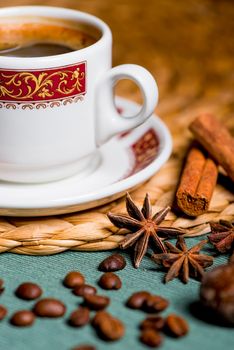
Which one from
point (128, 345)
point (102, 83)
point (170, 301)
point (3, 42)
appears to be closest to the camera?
point (128, 345)

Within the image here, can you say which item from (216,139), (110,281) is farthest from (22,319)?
(216,139)

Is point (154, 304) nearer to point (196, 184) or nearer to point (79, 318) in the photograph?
point (79, 318)

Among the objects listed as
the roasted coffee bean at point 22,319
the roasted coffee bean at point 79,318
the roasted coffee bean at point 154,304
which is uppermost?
the roasted coffee bean at point 154,304

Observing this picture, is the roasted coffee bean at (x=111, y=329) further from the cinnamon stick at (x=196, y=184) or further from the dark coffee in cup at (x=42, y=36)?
the dark coffee in cup at (x=42, y=36)

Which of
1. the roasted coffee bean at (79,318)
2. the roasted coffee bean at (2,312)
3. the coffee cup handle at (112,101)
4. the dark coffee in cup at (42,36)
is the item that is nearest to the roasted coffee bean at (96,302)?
the roasted coffee bean at (79,318)

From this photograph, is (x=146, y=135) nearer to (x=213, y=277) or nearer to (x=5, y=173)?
(x=5, y=173)

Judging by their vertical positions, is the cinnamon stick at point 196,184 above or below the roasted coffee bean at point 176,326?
below

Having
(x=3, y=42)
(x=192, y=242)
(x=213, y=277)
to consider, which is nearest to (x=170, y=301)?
(x=213, y=277)
